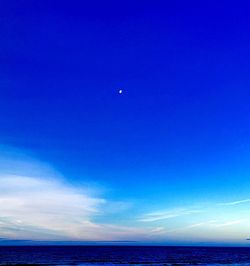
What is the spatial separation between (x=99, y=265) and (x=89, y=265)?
2.12 metres

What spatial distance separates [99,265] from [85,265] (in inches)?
116

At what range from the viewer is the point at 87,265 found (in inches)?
3031

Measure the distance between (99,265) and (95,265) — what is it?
49.5 inches

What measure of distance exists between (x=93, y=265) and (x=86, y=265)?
166cm

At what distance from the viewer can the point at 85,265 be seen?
7700 centimetres

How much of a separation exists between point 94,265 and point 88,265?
1.63 metres

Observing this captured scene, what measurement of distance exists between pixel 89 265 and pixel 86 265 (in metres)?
0.68

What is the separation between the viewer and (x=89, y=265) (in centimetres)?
7688

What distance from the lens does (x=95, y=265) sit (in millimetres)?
78000

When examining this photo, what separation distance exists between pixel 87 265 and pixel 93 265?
151 centimetres

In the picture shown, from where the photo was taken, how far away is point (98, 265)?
253 ft

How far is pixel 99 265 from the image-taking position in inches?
3039

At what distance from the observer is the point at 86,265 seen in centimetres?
7706
